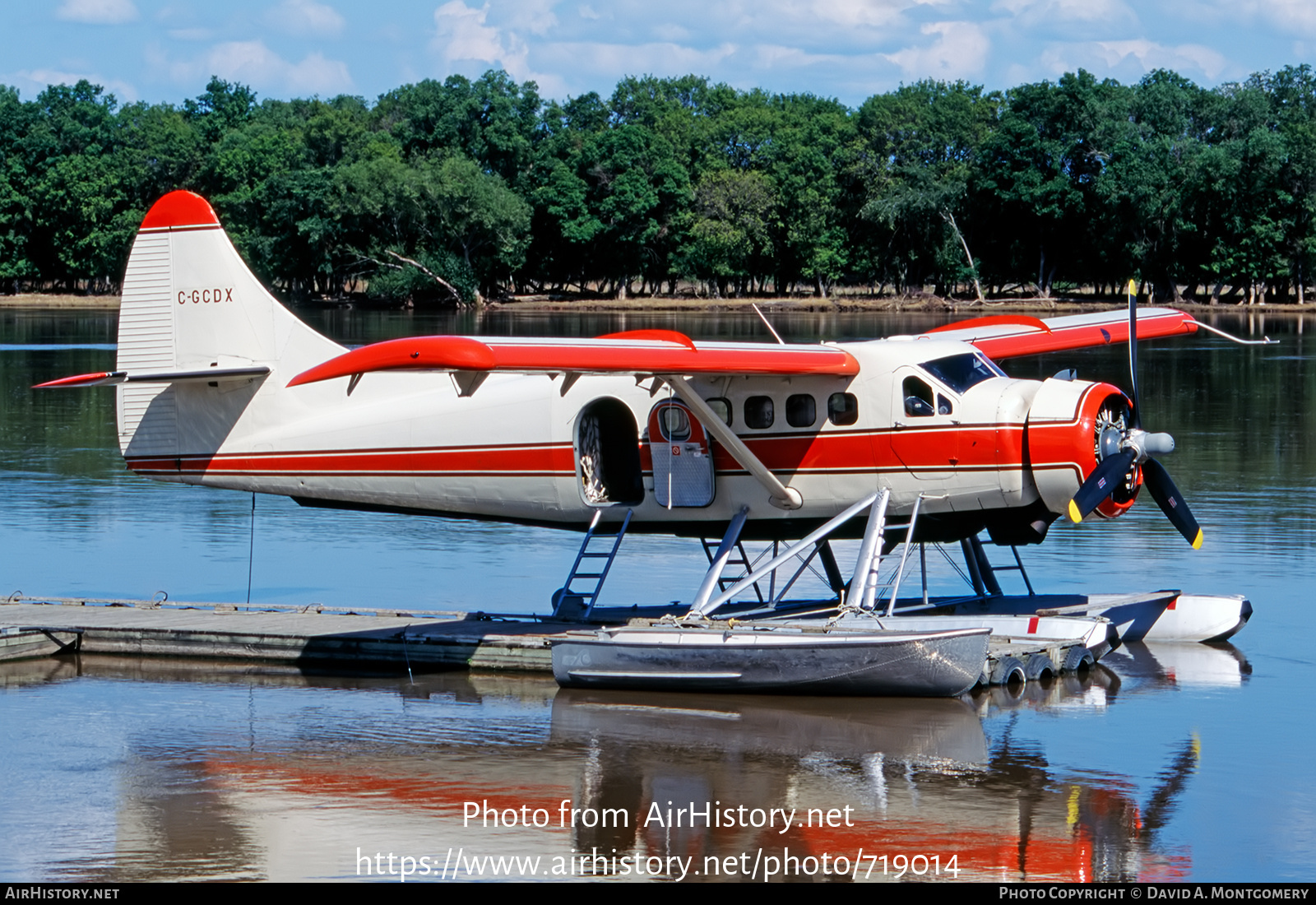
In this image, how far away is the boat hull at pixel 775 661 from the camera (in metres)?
11.4

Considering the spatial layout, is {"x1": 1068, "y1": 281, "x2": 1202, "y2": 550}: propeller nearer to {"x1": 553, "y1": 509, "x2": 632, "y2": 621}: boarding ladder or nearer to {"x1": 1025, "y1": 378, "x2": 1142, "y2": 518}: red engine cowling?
{"x1": 1025, "y1": 378, "x2": 1142, "y2": 518}: red engine cowling

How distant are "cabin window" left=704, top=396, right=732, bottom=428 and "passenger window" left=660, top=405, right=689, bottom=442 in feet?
0.88

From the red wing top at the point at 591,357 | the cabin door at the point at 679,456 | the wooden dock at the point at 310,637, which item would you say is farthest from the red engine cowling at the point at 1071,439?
the cabin door at the point at 679,456

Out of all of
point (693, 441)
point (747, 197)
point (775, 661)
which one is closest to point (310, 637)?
point (693, 441)

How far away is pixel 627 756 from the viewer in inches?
417

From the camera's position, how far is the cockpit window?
40.6 ft

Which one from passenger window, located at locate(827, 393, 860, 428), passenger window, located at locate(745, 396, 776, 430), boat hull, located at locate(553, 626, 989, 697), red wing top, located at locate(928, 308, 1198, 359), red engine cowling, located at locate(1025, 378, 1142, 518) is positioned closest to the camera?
boat hull, located at locate(553, 626, 989, 697)

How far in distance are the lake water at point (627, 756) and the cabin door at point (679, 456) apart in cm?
171

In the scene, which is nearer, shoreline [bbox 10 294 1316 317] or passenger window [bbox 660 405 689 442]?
passenger window [bbox 660 405 689 442]

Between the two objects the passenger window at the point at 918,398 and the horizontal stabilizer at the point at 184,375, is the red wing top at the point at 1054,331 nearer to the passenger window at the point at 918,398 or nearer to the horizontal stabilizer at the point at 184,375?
the passenger window at the point at 918,398

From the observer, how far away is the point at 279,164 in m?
101

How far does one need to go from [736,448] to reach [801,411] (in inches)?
23.7

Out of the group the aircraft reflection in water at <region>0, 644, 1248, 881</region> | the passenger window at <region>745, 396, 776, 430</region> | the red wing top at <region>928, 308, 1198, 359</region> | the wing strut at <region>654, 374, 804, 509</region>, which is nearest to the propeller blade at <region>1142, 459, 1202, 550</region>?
the aircraft reflection in water at <region>0, 644, 1248, 881</region>

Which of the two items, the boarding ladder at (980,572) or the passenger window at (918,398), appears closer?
the passenger window at (918,398)
